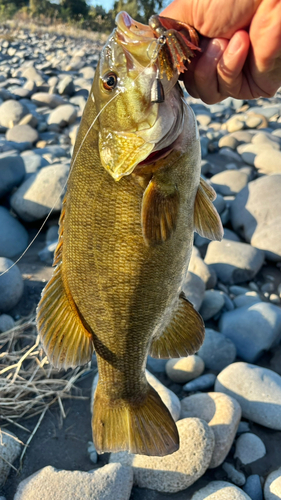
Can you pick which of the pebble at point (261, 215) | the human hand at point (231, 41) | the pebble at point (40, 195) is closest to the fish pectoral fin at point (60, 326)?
the human hand at point (231, 41)

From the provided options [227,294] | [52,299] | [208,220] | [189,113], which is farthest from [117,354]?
[227,294]

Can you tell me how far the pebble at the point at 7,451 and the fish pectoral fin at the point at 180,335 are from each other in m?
1.87

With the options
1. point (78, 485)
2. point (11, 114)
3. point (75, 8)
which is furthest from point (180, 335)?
point (75, 8)

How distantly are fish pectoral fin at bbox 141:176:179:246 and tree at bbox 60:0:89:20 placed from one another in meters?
49.8

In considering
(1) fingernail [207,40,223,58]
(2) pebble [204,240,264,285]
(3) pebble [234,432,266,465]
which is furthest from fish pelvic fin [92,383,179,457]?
(2) pebble [204,240,264,285]

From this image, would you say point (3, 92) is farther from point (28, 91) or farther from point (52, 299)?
point (52, 299)

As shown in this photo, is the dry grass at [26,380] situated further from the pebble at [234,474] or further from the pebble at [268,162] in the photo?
the pebble at [268,162]

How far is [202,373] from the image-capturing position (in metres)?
4.62

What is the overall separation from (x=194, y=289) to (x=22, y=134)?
718 centimetres

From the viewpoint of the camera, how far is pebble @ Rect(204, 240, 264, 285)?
6152 mm

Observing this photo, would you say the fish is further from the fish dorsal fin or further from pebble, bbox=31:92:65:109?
pebble, bbox=31:92:65:109

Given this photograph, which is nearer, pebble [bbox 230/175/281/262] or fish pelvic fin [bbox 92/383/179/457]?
fish pelvic fin [bbox 92/383/179/457]

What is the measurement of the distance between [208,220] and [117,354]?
36.9 inches

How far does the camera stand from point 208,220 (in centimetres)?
236
